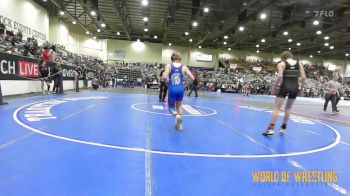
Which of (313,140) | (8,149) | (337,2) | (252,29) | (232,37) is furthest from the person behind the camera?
(232,37)

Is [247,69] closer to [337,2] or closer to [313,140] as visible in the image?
[337,2]

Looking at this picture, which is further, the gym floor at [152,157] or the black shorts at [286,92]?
the black shorts at [286,92]

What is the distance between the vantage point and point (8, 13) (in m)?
20.0

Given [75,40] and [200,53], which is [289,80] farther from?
[200,53]

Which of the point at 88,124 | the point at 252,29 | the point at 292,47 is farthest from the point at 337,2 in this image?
the point at 292,47

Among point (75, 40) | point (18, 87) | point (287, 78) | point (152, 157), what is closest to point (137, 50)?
point (75, 40)

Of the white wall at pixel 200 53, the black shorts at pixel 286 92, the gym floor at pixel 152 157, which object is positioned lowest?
the gym floor at pixel 152 157

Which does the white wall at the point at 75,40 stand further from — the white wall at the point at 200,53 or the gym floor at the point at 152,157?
the gym floor at the point at 152,157

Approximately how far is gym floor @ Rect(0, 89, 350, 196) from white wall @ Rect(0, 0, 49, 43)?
17075mm

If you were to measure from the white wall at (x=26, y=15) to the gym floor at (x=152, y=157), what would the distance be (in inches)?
672

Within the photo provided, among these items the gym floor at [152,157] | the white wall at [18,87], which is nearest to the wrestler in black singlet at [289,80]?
the gym floor at [152,157]

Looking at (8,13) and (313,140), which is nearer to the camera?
(313,140)

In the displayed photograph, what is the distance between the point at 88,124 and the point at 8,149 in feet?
7.30

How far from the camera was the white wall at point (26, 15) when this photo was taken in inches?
782
